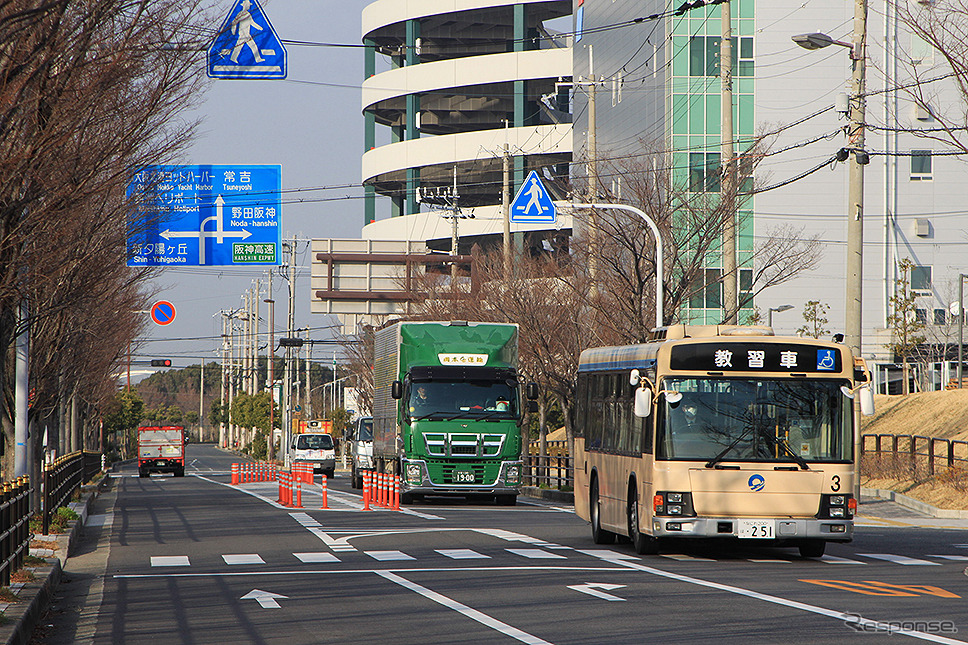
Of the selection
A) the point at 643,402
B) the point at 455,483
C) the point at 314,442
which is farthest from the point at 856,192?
the point at 314,442

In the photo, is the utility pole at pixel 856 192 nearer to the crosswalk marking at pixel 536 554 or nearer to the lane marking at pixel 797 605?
the crosswalk marking at pixel 536 554

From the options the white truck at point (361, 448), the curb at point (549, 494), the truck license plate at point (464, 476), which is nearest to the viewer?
the truck license plate at point (464, 476)

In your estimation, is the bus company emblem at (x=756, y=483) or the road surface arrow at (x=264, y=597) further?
the bus company emblem at (x=756, y=483)

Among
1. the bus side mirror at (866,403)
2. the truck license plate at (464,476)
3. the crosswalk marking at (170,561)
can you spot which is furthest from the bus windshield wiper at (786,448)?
the truck license plate at (464,476)

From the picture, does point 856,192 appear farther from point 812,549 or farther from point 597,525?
point 812,549

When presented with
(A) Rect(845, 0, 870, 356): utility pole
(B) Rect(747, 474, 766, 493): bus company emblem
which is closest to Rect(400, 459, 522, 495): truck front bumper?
(A) Rect(845, 0, 870, 356): utility pole

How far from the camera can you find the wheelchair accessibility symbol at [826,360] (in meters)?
16.7

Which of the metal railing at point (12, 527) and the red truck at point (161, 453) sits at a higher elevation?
the metal railing at point (12, 527)

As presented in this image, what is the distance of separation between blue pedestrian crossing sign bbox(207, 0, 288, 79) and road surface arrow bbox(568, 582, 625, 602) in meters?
8.85

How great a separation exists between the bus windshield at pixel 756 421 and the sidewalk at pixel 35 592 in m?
7.51

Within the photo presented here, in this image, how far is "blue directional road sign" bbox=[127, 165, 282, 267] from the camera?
111ft

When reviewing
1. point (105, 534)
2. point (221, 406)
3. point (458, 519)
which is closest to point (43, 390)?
point (105, 534)

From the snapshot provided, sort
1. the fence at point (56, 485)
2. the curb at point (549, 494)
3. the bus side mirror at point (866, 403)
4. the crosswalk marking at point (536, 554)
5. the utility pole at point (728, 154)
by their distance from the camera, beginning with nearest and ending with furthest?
the bus side mirror at point (866, 403)
the crosswalk marking at point (536, 554)
the fence at point (56, 485)
the utility pole at point (728, 154)
the curb at point (549, 494)

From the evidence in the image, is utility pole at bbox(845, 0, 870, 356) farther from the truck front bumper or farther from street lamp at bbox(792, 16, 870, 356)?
the truck front bumper
